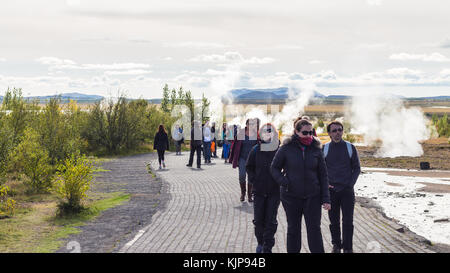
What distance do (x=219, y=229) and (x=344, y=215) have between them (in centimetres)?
251

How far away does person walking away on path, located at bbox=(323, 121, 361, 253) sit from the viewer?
7.28m

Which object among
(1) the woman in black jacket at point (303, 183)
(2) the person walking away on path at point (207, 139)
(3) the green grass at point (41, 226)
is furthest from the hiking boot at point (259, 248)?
(2) the person walking away on path at point (207, 139)

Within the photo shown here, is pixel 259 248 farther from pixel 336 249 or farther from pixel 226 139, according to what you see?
pixel 226 139

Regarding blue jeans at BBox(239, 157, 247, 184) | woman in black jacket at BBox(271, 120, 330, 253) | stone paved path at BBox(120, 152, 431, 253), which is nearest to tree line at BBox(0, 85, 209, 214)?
stone paved path at BBox(120, 152, 431, 253)

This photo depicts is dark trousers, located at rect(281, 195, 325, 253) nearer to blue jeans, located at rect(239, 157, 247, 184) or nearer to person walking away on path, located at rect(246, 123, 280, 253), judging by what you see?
person walking away on path, located at rect(246, 123, 280, 253)

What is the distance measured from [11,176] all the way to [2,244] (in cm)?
855

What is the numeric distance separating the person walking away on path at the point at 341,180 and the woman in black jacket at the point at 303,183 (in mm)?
1032

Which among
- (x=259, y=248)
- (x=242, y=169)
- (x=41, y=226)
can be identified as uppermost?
(x=242, y=169)

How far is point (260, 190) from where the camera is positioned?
735 centimetres

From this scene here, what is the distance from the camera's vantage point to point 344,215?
288 inches

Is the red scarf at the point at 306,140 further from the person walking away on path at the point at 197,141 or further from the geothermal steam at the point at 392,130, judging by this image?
the geothermal steam at the point at 392,130

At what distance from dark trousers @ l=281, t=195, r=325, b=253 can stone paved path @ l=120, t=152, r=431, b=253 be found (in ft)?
3.62

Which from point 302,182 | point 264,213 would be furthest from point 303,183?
point 264,213
